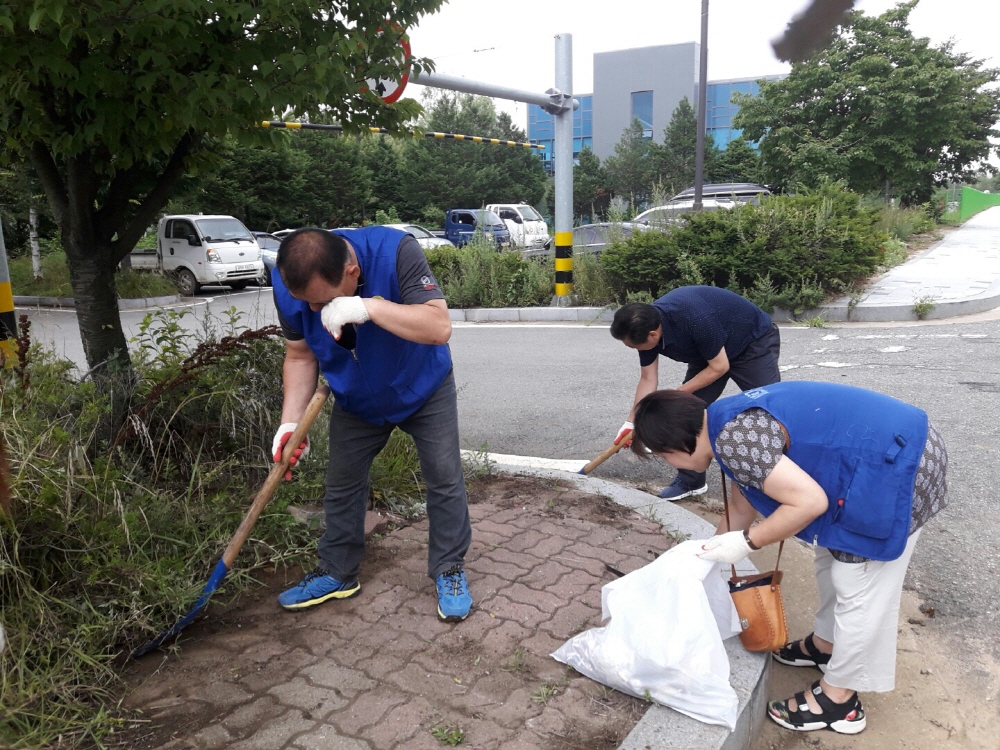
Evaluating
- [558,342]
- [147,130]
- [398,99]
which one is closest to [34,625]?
[147,130]

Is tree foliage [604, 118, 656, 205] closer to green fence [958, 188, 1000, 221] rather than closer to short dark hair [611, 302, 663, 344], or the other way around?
green fence [958, 188, 1000, 221]

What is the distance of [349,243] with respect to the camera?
2.66 meters

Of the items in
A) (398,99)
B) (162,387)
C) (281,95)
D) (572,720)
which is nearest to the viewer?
(572,720)

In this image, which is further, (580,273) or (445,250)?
(445,250)

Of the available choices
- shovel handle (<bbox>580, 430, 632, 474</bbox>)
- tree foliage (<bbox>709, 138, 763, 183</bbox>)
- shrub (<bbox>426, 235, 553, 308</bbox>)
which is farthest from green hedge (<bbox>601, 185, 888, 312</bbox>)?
tree foliage (<bbox>709, 138, 763, 183</bbox>)

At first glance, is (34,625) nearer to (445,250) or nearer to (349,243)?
(349,243)

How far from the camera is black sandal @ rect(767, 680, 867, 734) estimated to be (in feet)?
8.16

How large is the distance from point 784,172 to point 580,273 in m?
15.2

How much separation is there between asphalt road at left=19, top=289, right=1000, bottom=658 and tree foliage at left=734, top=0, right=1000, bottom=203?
1176cm

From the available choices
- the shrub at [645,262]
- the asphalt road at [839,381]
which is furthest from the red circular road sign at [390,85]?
the shrub at [645,262]

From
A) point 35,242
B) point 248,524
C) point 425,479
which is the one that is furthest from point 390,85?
point 35,242

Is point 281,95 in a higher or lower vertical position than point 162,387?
higher

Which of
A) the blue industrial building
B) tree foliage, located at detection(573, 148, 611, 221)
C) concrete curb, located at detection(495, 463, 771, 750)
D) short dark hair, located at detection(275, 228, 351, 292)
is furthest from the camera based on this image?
tree foliage, located at detection(573, 148, 611, 221)

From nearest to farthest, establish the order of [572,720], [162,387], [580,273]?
[572,720], [162,387], [580,273]
